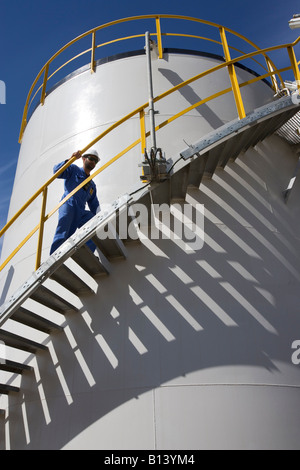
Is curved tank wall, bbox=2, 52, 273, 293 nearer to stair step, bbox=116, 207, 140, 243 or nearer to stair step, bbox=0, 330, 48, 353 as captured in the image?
stair step, bbox=116, 207, 140, 243

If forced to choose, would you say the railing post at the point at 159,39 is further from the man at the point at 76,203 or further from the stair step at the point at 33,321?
the stair step at the point at 33,321

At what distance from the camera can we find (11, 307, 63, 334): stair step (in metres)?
Answer: 4.58

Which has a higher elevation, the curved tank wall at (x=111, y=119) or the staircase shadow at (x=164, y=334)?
the curved tank wall at (x=111, y=119)

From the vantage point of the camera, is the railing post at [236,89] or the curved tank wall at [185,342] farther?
the railing post at [236,89]

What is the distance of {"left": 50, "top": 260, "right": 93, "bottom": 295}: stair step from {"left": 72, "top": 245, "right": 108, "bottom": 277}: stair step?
200 mm

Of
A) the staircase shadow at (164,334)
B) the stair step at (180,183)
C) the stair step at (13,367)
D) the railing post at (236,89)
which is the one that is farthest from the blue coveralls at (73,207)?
the railing post at (236,89)

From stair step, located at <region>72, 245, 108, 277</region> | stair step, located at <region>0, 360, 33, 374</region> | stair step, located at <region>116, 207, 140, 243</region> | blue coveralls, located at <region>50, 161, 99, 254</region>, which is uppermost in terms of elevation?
blue coveralls, located at <region>50, 161, 99, 254</region>

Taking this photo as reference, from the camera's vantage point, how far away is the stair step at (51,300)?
456 cm

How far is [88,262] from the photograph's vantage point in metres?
4.93

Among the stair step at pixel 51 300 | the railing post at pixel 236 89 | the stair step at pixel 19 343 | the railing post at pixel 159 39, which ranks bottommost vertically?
the stair step at pixel 19 343

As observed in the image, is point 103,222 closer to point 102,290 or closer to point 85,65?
point 102,290

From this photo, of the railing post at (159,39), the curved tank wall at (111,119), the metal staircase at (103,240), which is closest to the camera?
the metal staircase at (103,240)

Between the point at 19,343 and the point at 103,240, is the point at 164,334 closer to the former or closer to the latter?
the point at 103,240

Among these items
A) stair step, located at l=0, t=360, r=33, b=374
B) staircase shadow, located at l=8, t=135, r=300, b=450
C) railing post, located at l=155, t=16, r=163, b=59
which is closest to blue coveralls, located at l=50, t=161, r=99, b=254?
staircase shadow, located at l=8, t=135, r=300, b=450
